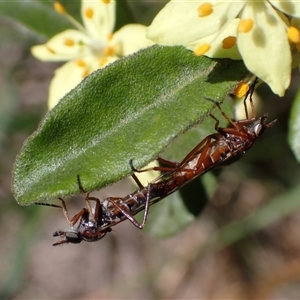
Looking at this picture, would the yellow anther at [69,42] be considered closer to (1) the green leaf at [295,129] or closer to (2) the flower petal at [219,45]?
(2) the flower petal at [219,45]

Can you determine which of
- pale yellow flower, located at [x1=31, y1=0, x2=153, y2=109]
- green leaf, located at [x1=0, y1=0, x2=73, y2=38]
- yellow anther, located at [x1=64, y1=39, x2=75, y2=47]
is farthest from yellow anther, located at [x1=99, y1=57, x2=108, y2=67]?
green leaf, located at [x1=0, y1=0, x2=73, y2=38]

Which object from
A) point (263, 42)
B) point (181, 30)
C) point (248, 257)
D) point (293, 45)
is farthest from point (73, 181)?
point (248, 257)

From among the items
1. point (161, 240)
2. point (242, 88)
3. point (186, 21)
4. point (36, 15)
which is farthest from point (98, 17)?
point (161, 240)

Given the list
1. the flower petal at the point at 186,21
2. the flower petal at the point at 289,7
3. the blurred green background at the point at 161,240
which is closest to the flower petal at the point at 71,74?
the flower petal at the point at 186,21

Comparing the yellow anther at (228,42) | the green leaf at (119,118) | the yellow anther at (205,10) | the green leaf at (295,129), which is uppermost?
the yellow anther at (205,10)

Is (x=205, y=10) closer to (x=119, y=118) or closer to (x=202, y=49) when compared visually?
(x=202, y=49)

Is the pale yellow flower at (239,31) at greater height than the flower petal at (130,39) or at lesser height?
greater
